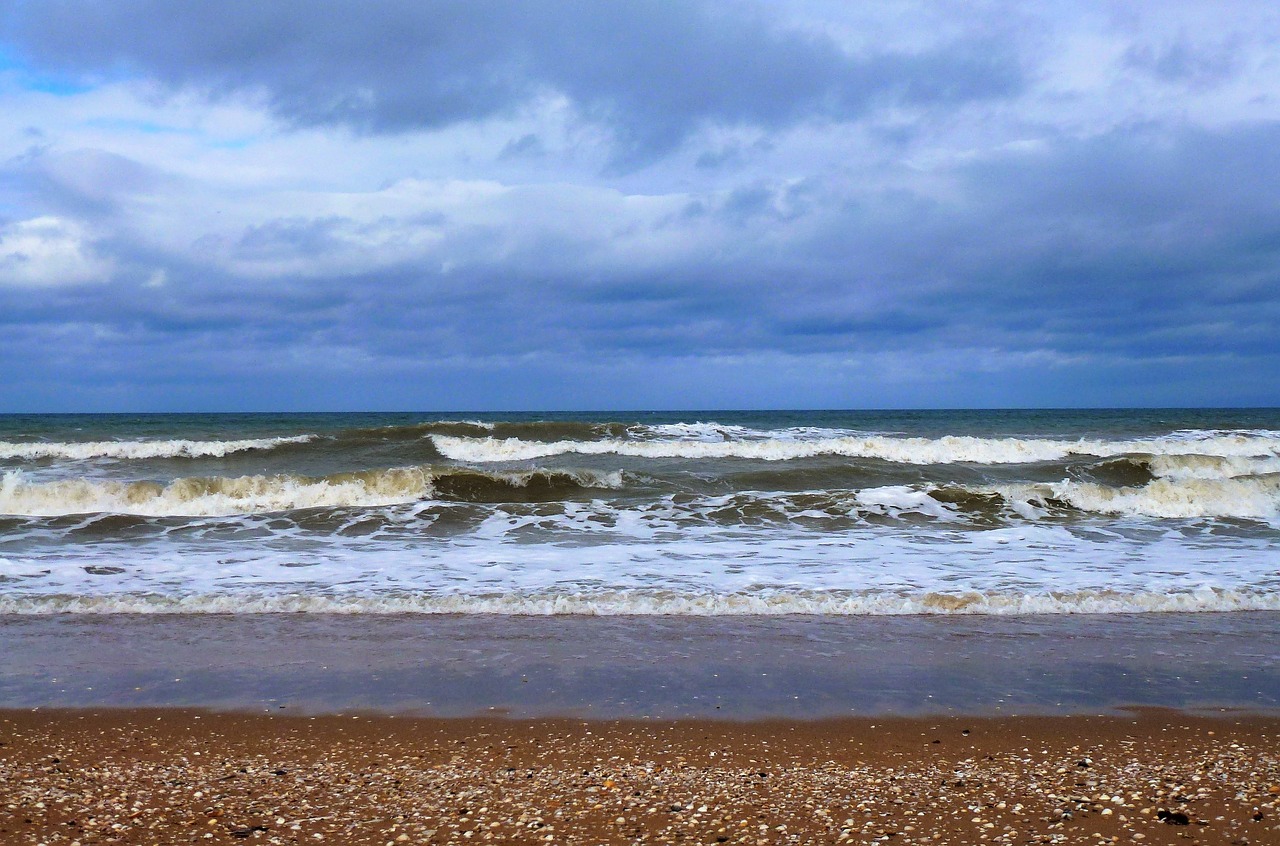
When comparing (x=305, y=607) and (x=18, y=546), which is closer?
(x=305, y=607)

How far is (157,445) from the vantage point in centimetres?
2644

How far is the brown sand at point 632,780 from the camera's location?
3.65 m

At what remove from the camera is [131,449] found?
25.8m

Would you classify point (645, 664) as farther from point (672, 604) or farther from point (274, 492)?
point (274, 492)

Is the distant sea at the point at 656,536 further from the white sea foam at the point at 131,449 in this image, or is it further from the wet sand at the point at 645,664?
the white sea foam at the point at 131,449

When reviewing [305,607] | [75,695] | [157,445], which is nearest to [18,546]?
[305,607]

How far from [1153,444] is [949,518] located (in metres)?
18.4

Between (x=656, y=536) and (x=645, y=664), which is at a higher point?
(x=656, y=536)

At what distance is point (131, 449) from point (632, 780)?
86.5 feet

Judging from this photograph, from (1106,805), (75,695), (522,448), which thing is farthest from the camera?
(522,448)

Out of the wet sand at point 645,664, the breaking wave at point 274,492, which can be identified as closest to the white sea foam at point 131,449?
the breaking wave at point 274,492

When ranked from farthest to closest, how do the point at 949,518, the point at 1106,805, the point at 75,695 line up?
1. the point at 949,518
2. the point at 75,695
3. the point at 1106,805

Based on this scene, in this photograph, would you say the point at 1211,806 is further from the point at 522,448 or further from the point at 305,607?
the point at 522,448

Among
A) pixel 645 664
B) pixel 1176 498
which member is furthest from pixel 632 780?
pixel 1176 498
